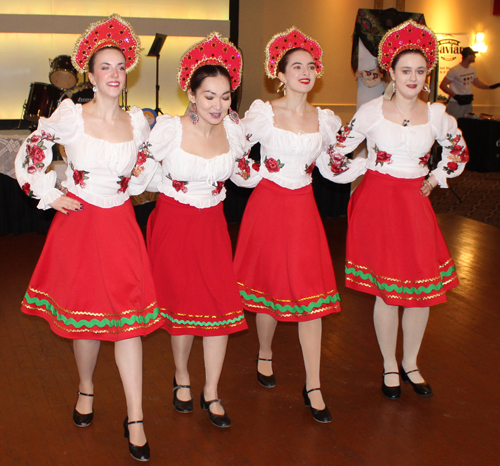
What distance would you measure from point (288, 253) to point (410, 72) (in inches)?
38.3

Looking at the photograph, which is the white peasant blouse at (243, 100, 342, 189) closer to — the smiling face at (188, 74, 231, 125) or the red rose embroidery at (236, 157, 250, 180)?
the red rose embroidery at (236, 157, 250, 180)

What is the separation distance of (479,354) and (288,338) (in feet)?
3.50

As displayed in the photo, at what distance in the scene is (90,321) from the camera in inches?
90.8

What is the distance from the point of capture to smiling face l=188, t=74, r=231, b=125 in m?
2.40

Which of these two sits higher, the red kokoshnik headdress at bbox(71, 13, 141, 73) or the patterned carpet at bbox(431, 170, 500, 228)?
the red kokoshnik headdress at bbox(71, 13, 141, 73)

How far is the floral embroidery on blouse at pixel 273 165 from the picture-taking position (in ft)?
8.84

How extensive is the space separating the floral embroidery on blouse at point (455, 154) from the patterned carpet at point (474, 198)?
12.3 feet

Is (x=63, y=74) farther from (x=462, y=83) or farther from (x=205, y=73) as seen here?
(x=462, y=83)

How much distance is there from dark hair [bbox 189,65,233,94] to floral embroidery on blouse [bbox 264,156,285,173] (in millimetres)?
430

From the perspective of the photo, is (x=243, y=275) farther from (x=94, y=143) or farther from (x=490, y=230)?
(x=490, y=230)

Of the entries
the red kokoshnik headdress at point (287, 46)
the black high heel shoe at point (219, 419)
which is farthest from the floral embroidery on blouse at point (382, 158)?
the black high heel shoe at point (219, 419)

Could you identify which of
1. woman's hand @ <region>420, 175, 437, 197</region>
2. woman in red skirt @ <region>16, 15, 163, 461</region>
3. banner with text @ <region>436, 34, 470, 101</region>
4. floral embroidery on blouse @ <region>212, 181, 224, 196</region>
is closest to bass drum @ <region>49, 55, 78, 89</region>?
woman in red skirt @ <region>16, 15, 163, 461</region>

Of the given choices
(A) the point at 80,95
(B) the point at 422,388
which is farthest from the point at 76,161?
(A) the point at 80,95

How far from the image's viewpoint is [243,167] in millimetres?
2707
